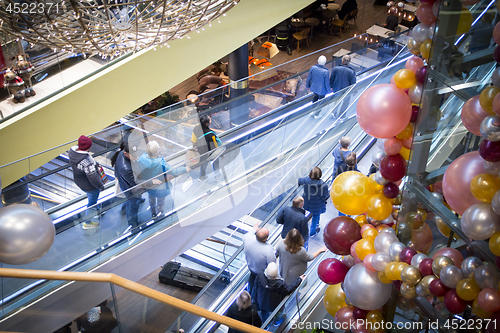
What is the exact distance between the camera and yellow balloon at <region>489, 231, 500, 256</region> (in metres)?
1.98

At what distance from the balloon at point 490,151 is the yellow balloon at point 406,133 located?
0.83 meters

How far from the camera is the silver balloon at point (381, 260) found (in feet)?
8.65

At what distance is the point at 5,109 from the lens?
4855mm

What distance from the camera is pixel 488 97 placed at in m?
1.96

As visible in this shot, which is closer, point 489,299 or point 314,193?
point 489,299

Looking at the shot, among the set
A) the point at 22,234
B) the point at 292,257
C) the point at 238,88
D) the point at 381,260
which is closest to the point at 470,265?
the point at 381,260

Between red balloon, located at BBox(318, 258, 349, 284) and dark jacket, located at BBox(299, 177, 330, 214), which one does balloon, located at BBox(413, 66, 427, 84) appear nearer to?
red balloon, located at BBox(318, 258, 349, 284)

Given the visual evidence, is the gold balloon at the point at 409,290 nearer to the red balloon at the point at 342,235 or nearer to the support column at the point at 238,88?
the red balloon at the point at 342,235

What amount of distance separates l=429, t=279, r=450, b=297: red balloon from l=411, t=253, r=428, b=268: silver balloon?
0.49 feet

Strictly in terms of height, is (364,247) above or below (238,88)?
above

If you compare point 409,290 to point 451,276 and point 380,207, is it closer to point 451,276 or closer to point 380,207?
point 451,276

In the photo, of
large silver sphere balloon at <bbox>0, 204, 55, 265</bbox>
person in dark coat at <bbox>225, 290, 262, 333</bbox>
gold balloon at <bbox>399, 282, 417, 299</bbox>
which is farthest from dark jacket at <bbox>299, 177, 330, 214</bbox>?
large silver sphere balloon at <bbox>0, 204, 55, 265</bbox>

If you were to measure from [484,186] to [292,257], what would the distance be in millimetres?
2342

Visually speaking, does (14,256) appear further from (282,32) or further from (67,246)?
(282,32)
